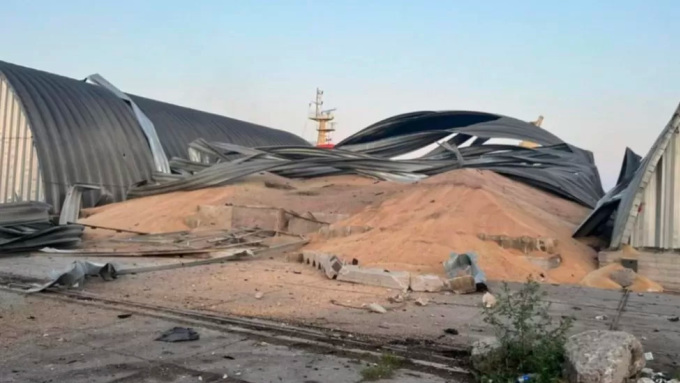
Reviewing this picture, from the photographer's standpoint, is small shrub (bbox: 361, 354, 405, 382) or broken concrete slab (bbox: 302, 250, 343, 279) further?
broken concrete slab (bbox: 302, 250, 343, 279)

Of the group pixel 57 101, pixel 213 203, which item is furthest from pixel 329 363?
pixel 57 101

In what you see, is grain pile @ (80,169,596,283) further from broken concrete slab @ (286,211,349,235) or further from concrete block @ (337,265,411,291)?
concrete block @ (337,265,411,291)

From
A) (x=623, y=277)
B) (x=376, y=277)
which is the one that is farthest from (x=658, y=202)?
(x=376, y=277)

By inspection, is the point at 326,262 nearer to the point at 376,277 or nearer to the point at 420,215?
the point at 376,277

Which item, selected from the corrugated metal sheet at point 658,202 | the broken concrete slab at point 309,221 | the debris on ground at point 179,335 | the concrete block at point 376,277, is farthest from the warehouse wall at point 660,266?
the debris on ground at point 179,335

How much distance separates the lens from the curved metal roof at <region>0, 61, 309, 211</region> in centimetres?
2027

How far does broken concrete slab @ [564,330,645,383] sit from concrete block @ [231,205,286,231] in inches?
497

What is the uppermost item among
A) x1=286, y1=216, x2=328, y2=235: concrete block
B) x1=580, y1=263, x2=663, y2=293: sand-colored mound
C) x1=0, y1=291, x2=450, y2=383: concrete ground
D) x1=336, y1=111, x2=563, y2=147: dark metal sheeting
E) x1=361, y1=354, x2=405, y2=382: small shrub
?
x1=336, y1=111, x2=563, y2=147: dark metal sheeting

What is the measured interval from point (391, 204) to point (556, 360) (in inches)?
432

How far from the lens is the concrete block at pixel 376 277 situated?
9055 mm

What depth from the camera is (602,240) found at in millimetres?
14297

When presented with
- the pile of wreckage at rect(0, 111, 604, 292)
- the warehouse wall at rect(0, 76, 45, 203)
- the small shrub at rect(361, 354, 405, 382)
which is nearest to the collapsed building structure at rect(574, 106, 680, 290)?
the pile of wreckage at rect(0, 111, 604, 292)

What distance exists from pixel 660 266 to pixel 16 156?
19.4 metres

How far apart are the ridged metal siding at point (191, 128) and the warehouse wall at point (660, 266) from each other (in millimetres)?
19442
